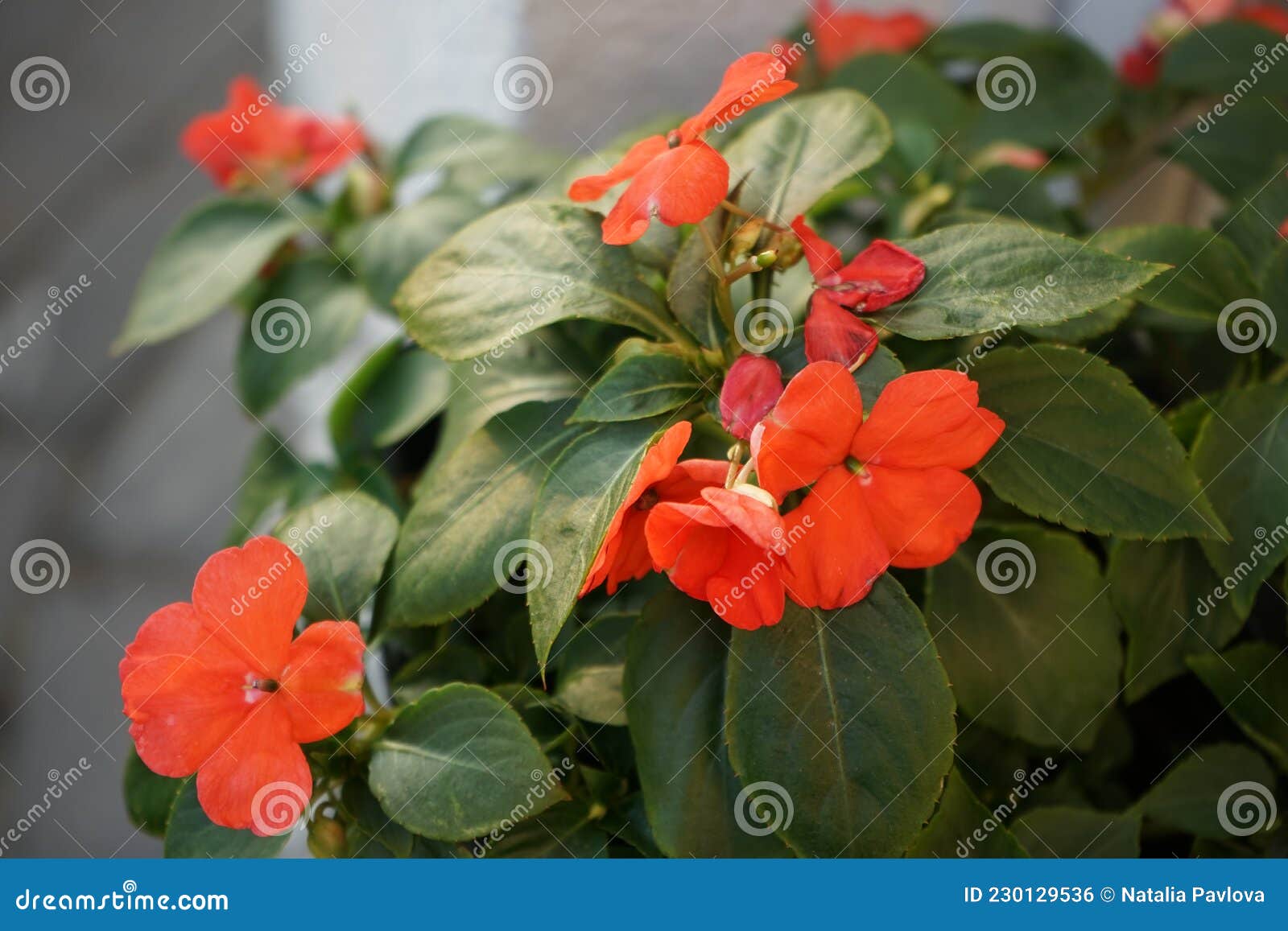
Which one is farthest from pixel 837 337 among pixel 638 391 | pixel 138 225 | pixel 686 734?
pixel 138 225

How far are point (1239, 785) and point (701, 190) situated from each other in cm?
47

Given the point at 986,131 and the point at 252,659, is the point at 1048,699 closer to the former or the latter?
the point at 252,659

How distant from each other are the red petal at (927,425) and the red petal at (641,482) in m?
0.08

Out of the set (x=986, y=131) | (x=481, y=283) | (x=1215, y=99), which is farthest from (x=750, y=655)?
(x=1215, y=99)

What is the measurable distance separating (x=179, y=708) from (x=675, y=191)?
323 millimetres

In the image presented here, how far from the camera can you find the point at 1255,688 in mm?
566

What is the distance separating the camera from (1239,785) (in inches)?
22.3

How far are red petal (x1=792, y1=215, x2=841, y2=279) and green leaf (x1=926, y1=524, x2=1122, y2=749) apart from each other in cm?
20


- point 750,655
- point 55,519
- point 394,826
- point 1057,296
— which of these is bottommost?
point 55,519
